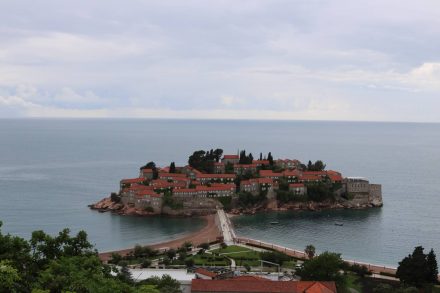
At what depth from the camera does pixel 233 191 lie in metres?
79.6

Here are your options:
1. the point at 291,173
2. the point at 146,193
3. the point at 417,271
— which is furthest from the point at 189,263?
the point at 291,173

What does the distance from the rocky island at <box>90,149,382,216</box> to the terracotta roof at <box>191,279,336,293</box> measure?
39.7 metres

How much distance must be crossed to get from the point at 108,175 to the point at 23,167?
25916 mm

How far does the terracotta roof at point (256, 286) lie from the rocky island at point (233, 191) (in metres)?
39.7

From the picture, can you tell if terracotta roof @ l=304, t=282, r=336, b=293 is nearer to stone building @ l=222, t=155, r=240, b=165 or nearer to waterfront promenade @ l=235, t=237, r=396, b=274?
waterfront promenade @ l=235, t=237, r=396, b=274

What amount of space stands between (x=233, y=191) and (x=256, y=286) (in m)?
44.9

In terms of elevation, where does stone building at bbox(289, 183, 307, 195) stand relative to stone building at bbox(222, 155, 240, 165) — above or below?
below

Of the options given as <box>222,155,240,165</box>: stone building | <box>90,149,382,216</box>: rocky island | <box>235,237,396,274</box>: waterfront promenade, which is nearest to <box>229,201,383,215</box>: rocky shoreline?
<box>90,149,382,216</box>: rocky island

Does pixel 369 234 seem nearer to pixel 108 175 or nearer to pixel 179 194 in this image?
pixel 179 194

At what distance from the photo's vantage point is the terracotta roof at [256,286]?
3450 cm

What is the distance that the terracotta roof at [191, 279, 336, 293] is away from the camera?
3450cm

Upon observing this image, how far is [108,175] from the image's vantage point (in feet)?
370

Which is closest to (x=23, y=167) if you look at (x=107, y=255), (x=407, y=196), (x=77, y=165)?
(x=77, y=165)

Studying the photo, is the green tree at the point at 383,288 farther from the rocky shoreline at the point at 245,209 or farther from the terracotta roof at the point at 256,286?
the rocky shoreline at the point at 245,209
